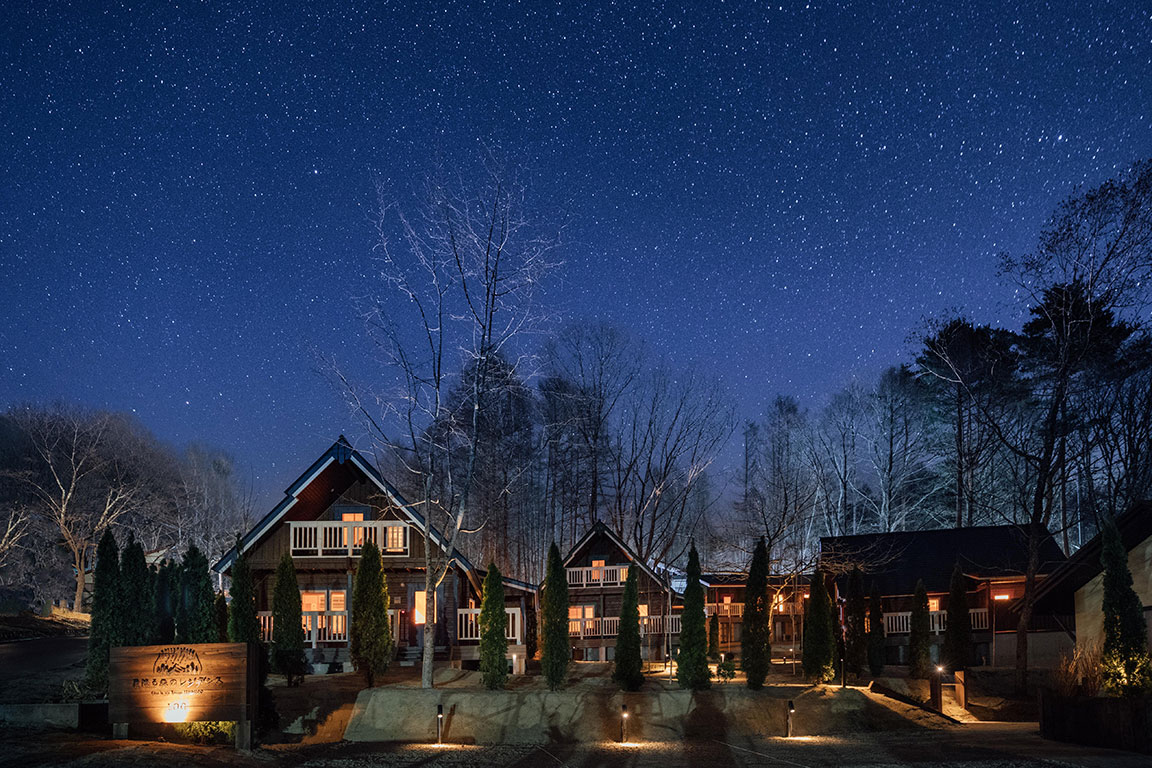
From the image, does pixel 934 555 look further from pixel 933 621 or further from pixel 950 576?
pixel 933 621

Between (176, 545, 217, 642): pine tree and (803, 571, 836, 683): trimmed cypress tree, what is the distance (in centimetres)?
1649

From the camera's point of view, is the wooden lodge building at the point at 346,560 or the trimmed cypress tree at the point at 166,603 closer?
the trimmed cypress tree at the point at 166,603

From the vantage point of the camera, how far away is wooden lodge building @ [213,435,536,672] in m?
30.4

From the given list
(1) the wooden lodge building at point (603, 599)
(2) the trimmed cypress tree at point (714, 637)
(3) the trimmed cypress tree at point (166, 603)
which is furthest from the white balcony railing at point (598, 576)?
(3) the trimmed cypress tree at point (166, 603)

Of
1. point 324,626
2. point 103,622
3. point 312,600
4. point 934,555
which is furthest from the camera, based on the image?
point 934,555

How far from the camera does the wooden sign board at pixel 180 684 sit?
17.5 m

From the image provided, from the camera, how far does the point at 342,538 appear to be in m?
31.3

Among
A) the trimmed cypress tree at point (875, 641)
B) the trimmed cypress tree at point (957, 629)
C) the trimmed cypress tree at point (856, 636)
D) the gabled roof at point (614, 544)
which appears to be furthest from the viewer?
the gabled roof at point (614, 544)

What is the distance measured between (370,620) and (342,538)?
6.08 metres

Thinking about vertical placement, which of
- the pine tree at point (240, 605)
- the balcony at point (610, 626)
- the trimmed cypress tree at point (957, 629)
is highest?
the pine tree at point (240, 605)

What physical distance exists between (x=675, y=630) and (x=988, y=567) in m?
12.5

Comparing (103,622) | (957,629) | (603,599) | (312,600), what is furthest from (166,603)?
(957,629)

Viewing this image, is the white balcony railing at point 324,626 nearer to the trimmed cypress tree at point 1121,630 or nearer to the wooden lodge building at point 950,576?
the wooden lodge building at point 950,576

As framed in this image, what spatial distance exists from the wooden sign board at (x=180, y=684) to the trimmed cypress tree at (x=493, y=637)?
26.2ft
